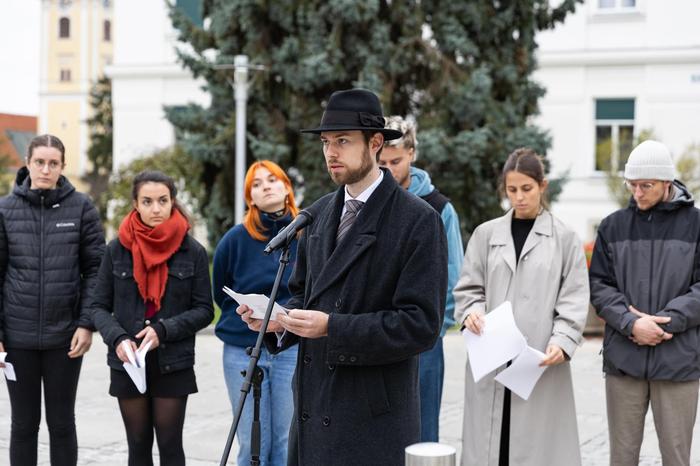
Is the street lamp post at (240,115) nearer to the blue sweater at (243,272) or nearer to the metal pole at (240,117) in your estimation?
the metal pole at (240,117)

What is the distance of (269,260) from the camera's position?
5.61 metres

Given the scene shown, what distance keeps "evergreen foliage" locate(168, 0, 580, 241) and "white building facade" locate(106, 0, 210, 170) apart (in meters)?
14.4

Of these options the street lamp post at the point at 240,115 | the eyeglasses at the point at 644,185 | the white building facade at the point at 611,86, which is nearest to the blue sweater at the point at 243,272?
the eyeglasses at the point at 644,185

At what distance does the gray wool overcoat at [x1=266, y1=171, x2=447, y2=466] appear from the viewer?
12.2ft

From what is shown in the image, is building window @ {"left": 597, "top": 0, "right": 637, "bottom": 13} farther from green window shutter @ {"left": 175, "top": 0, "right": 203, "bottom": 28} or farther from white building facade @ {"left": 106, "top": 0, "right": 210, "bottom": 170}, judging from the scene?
green window shutter @ {"left": 175, "top": 0, "right": 203, "bottom": 28}

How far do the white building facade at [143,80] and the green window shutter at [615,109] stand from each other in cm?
1203

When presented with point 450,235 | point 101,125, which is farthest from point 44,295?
point 101,125

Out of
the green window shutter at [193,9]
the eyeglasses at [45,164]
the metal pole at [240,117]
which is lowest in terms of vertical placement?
the eyeglasses at [45,164]

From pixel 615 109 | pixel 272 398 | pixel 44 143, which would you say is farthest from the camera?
pixel 615 109

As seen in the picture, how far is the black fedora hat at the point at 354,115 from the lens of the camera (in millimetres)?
3807

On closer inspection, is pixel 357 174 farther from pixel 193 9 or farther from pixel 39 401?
pixel 193 9

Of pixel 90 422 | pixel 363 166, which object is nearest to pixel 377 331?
pixel 363 166

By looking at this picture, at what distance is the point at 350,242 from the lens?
383 cm

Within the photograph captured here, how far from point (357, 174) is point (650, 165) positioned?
2.10m
